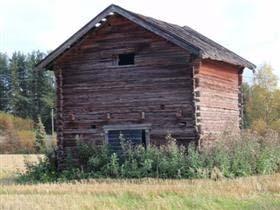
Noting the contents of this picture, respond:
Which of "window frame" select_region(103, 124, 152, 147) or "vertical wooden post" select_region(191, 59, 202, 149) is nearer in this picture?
"vertical wooden post" select_region(191, 59, 202, 149)

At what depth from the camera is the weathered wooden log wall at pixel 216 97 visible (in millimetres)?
25703

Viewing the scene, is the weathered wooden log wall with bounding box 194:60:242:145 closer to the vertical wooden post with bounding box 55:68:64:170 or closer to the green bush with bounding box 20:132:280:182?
the green bush with bounding box 20:132:280:182

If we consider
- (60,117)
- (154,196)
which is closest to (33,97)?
(60,117)

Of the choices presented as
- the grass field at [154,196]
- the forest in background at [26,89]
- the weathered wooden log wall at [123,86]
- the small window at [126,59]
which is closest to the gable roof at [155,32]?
the weathered wooden log wall at [123,86]

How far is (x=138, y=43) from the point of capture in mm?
26172

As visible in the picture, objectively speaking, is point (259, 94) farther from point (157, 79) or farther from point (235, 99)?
point (157, 79)

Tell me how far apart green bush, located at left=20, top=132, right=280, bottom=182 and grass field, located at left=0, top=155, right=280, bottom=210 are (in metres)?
2.03

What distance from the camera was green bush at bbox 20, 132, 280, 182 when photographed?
23.4 m

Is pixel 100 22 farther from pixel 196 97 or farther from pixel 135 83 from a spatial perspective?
pixel 196 97

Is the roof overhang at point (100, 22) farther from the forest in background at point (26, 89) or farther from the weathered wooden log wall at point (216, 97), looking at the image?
the forest in background at point (26, 89)

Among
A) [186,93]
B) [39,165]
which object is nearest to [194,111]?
[186,93]

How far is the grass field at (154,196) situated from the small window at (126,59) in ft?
21.7

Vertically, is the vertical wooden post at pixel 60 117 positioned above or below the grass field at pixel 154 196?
above

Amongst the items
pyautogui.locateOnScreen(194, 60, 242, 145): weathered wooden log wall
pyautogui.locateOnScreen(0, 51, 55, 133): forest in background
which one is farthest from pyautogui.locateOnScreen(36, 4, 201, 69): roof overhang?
pyautogui.locateOnScreen(0, 51, 55, 133): forest in background
